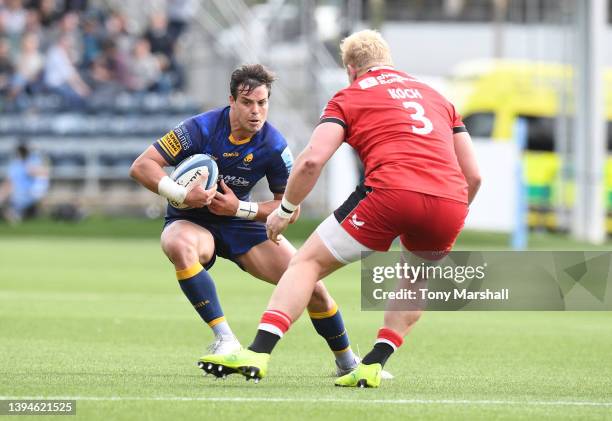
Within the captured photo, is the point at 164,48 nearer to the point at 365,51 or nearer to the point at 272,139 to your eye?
the point at 272,139

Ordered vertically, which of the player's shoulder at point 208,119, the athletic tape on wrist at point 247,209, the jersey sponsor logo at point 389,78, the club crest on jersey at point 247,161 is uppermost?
the jersey sponsor logo at point 389,78

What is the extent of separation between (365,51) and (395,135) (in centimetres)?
55

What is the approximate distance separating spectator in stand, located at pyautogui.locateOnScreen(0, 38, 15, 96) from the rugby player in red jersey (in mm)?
23410

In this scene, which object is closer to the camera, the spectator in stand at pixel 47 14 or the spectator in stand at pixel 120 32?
the spectator in stand at pixel 120 32

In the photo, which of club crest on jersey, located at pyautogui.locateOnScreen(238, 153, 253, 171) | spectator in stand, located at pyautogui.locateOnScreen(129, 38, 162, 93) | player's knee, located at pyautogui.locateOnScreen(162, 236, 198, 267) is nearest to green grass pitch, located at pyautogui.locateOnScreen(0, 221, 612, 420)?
player's knee, located at pyautogui.locateOnScreen(162, 236, 198, 267)

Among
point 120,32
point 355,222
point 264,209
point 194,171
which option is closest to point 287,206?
point 355,222

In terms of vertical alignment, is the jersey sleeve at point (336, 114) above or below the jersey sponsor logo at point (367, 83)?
below

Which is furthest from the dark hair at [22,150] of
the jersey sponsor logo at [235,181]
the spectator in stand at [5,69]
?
the jersey sponsor logo at [235,181]

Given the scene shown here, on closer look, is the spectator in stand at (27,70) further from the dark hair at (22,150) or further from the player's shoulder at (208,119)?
the player's shoulder at (208,119)

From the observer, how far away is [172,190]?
30.3ft

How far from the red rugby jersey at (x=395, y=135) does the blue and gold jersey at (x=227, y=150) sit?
1.26 m

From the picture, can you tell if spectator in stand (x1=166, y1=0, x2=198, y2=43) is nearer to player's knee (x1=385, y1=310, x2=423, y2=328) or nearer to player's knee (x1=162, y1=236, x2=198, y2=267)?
player's knee (x1=162, y1=236, x2=198, y2=267)

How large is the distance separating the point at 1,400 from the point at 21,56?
2432 cm

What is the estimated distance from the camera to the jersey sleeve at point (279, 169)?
31.2 ft
